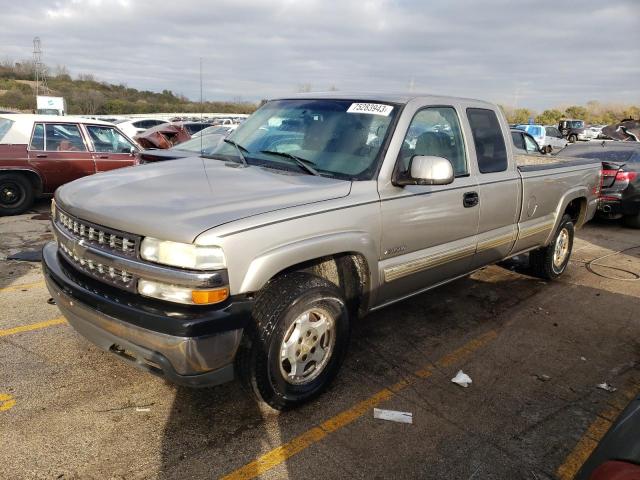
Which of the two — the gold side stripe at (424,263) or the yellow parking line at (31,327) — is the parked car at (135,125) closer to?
the yellow parking line at (31,327)

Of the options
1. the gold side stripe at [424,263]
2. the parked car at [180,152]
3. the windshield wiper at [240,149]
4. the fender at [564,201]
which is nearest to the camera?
the gold side stripe at [424,263]

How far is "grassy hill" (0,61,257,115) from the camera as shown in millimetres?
53763

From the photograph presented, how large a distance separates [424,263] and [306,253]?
1.30m

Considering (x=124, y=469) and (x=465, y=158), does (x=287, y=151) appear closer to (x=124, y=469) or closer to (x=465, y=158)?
(x=465, y=158)

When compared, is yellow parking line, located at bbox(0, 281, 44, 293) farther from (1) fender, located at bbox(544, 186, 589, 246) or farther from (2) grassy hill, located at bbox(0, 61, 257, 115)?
(2) grassy hill, located at bbox(0, 61, 257, 115)

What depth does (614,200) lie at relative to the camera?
9305 mm

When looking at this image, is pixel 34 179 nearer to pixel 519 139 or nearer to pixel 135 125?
pixel 519 139

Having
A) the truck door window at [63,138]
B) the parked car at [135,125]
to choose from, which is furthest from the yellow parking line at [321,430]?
the parked car at [135,125]

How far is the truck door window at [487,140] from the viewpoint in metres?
4.37

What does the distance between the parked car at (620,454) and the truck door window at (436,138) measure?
216 cm

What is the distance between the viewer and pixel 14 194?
28.6 ft

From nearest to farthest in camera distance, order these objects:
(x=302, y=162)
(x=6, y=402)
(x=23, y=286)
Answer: (x=6, y=402) < (x=302, y=162) < (x=23, y=286)

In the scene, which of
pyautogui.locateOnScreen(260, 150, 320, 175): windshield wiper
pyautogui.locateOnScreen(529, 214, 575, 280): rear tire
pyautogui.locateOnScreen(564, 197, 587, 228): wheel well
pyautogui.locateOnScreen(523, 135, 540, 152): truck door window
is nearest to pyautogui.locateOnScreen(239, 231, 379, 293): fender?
pyautogui.locateOnScreen(260, 150, 320, 175): windshield wiper

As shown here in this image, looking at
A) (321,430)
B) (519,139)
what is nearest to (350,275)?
(321,430)
